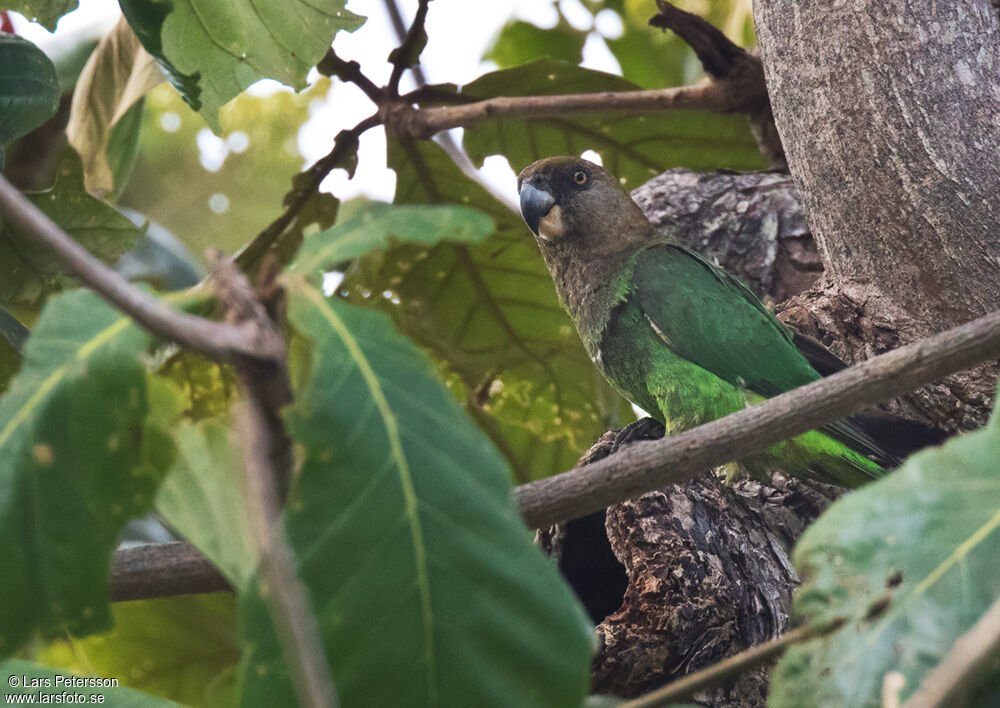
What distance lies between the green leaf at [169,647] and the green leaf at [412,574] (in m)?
1.47

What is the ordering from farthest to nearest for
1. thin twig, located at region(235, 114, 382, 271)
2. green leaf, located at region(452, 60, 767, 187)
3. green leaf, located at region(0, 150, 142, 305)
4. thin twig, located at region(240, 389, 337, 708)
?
green leaf, located at region(452, 60, 767, 187)
thin twig, located at region(235, 114, 382, 271)
green leaf, located at region(0, 150, 142, 305)
thin twig, located at region(240, 389, 337, 708)

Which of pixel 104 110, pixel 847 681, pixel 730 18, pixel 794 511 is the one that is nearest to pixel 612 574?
pixel 794 511

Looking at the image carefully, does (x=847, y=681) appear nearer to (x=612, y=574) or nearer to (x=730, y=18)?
(x=612, y=574)

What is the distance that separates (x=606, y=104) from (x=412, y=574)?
1.90m

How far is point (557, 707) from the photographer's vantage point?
807 mm

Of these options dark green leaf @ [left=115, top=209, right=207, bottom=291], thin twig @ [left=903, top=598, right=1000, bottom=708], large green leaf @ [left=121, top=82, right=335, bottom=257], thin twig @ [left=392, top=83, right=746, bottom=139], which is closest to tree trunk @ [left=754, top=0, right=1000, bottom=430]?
thin twig @ [left=392, top=83, right=746, bottom=139]

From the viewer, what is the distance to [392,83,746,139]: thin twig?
249 centimetres

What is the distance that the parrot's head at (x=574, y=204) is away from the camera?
2.89m

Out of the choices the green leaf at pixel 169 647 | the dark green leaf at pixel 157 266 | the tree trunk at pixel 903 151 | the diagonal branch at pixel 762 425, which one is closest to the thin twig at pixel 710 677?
the diagonal branch at pixel 762 425

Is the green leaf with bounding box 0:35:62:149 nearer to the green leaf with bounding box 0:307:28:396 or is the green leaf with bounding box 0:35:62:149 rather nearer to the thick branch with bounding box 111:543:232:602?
the green leaf with bounding box 0:307:28:396

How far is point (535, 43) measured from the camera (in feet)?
12.4

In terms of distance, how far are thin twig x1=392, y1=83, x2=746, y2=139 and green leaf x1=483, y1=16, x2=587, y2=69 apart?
131 cm

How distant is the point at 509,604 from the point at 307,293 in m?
0.38

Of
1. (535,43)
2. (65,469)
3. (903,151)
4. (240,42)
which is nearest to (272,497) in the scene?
(65,469)
